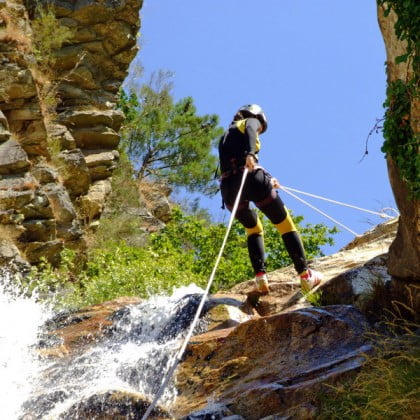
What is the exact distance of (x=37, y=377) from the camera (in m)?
8.98

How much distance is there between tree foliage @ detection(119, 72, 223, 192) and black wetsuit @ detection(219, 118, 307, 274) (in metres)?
21.1

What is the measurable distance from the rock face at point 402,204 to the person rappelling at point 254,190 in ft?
6.62

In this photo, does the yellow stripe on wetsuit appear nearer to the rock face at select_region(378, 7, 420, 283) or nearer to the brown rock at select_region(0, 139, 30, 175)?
the rock face at select_region(378, 7, 420, 283)

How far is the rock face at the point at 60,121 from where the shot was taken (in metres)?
18.8

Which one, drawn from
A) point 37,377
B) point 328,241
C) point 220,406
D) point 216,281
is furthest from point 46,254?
point 220,406

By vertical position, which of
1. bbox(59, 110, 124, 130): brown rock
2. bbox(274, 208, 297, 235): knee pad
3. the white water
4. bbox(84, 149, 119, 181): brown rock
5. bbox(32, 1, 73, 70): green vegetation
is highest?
bbox(32, 1, 73, 70): green vegetation

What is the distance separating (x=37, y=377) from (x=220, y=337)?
2104 millimetres

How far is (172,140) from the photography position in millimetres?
32594

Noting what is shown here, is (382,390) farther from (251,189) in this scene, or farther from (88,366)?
(251,189)

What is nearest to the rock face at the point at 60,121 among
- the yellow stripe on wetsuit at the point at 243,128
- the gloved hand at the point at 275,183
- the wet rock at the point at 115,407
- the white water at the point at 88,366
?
the white water at the point at 88,366

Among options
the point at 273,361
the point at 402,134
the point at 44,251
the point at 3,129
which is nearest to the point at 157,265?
the point at 44,251

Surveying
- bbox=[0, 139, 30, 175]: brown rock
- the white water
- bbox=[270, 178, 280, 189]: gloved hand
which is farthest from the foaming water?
bbox=[0, 139, 30, 175]: brown rock

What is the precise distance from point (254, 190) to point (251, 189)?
0.12 feet

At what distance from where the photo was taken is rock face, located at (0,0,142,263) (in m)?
18.8
